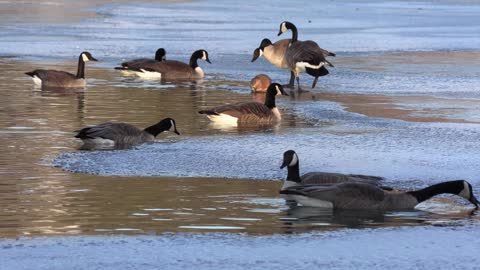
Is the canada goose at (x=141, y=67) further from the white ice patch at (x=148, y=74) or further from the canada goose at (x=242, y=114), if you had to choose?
the canada goose at (x=242, y=114)

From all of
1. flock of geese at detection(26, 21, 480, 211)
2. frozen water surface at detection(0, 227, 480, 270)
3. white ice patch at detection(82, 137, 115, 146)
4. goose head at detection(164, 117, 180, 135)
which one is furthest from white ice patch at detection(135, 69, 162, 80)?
frozen water surface at detection(0, 227, 480, 270)

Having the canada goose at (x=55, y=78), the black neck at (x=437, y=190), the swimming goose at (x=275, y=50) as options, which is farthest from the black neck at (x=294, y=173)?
the swimming goose at (x=275, y=50)

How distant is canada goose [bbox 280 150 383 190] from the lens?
28.4ft

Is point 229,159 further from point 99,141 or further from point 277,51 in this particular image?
point 277,51

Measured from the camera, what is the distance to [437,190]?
8516 mm

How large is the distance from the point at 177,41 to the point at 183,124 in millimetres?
11226

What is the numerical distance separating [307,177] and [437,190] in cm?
103

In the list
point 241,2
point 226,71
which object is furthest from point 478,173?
point 241,2

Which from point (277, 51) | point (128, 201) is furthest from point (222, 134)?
point (277, 51)

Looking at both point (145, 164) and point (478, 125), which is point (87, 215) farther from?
point (478, 125)

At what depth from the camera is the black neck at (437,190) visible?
27.8 feet

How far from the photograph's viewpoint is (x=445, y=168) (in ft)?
32.9

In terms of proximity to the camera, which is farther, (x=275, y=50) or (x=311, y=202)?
(x=275, y=50)

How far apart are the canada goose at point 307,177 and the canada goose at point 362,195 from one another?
9.1 inches
